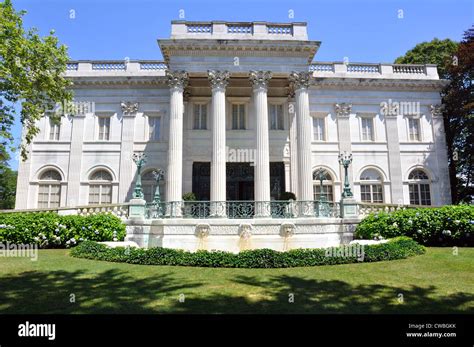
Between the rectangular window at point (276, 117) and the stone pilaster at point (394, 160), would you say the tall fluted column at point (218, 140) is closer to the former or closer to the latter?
the rectangular window at point (276, 117)

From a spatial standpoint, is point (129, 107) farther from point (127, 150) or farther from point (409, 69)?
point (409, 69)

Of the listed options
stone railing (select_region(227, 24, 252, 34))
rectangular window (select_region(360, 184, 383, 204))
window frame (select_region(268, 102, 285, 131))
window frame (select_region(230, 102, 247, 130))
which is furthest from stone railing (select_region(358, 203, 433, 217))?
stone railing (select_region(227, 24, 252, 34))

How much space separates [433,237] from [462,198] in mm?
18349

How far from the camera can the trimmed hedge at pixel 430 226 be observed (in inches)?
567

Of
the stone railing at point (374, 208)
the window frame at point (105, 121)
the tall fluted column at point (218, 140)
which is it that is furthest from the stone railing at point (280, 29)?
the window frame at point (105, 121)

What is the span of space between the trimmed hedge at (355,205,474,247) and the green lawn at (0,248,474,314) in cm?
378

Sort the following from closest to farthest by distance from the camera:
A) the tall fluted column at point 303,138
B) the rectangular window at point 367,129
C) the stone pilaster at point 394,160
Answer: the tall fluted column at point 303,138
the stone pilaster at point 394,160
the rectangular window at point 367,129

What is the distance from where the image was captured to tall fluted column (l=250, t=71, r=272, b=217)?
1958cm

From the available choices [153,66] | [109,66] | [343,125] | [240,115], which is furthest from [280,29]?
[109,66]

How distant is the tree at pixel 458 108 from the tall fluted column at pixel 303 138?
13.2 m

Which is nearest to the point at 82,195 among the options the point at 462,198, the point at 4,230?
the point at 4,230

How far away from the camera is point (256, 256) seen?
1081 centimetres

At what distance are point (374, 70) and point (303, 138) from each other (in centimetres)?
1168
